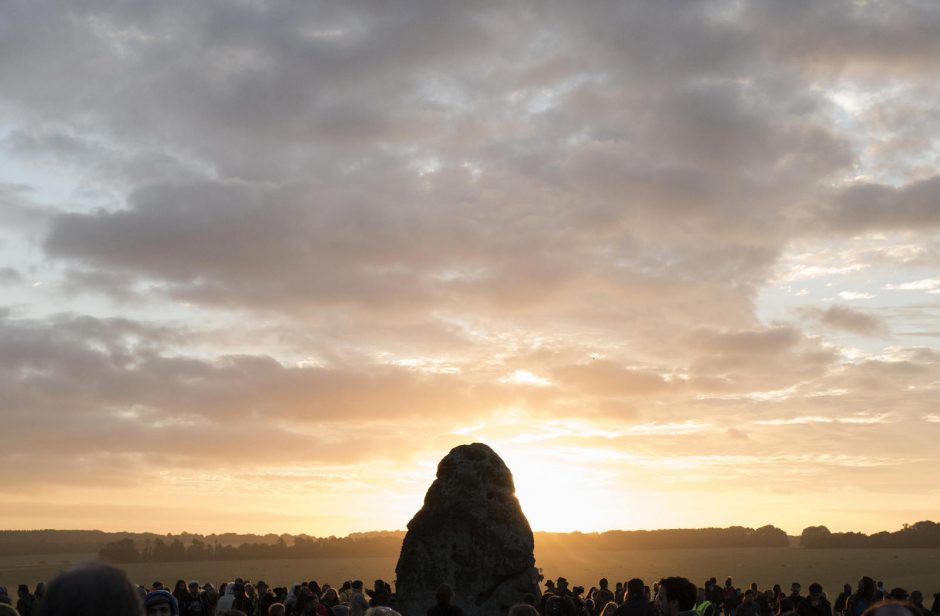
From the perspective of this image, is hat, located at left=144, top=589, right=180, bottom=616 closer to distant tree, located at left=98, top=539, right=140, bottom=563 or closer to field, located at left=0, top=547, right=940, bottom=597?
field, located at left=0, top=547, right=940, bottom=597

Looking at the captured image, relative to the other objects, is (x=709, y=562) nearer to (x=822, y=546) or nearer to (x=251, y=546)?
(x=822, y=546)

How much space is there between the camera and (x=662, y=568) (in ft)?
293

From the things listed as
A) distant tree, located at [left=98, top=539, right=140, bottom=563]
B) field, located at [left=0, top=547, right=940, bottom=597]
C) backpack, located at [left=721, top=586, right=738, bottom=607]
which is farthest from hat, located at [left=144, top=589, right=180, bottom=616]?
distant tree, located at [left=98, top=539, right=140, bottom=563]

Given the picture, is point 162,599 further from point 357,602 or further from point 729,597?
point 729,597

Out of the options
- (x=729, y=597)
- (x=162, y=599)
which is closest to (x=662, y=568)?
(x=729, y=597)

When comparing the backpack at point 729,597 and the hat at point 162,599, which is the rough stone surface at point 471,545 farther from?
the hat at point 162,599

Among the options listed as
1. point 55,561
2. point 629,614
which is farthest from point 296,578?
point 629,614

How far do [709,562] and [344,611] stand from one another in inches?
3396

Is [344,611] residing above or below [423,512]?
below

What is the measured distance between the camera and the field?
74631mm

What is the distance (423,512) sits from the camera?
21.3 metres

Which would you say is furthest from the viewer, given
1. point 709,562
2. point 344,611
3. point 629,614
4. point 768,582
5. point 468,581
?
point 709,562

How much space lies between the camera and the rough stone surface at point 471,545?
789 inches

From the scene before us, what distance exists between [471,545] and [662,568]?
7379 cm
